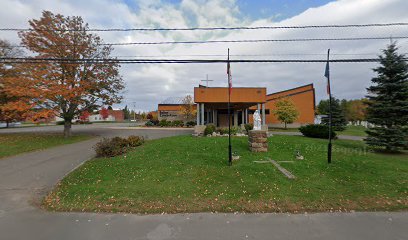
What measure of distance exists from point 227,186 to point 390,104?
11663 mm

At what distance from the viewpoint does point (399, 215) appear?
4.61 metres

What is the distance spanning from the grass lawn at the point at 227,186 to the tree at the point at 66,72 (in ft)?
33.9

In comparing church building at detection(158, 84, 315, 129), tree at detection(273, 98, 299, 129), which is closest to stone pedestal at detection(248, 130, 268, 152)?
church building at detection(158, 84, 315, 129)

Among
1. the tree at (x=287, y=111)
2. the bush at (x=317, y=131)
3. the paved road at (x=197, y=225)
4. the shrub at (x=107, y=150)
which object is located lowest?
the paved road at (x=197, y=225)

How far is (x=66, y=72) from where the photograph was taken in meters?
16.9

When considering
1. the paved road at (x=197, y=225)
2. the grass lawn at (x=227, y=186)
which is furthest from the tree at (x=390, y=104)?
the paved road at (x=197, y=225)

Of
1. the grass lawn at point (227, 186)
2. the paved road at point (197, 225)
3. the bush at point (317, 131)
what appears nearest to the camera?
the paved road at point (197, 225)

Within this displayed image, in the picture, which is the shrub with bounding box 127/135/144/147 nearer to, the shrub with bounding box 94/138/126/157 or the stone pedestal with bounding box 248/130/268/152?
the shrub with bounding box 94/138/126/157

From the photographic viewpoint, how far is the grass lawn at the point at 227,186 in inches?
199

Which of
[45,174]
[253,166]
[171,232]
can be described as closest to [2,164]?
[45,174]

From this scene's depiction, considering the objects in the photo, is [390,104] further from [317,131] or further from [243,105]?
[243,105]

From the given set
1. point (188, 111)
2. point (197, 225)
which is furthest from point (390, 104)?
point (188, 111)

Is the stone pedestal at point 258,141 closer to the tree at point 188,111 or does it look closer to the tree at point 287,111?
the tree at point 287,111

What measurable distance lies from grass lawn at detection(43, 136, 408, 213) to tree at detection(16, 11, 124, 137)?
10.3 metres
